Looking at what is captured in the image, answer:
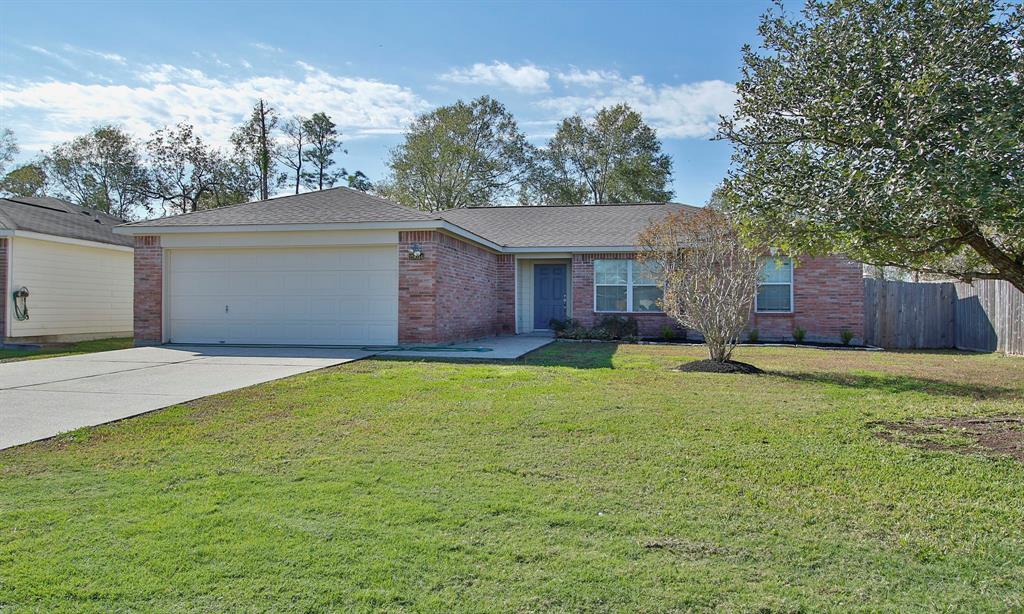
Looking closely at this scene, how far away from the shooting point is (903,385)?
8.30 metres

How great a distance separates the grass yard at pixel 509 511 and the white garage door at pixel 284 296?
21.8 ft

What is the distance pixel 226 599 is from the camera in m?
2.57

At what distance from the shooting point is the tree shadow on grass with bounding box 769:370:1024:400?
763 cm

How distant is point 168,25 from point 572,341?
10.5 m

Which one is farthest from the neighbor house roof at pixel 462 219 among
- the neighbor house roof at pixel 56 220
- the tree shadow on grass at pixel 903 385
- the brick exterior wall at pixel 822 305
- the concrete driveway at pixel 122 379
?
the tree shadow on grass at pixel 903 385

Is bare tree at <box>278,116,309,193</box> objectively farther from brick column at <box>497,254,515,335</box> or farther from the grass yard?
the grass yard

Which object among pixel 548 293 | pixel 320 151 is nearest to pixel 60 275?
pixel 548 293

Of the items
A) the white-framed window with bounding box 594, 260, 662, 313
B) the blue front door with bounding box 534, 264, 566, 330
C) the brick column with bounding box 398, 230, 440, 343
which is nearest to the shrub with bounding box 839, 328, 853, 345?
the white-framed window with bounding box 594, 260, 662, 313

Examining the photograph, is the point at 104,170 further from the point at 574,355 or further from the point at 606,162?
the point at 574,355

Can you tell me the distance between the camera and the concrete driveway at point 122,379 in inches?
233

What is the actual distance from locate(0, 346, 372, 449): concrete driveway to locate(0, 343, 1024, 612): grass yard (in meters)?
0.59

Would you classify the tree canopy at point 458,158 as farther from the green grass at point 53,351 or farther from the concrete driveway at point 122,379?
the concrete driveway at point 122,379

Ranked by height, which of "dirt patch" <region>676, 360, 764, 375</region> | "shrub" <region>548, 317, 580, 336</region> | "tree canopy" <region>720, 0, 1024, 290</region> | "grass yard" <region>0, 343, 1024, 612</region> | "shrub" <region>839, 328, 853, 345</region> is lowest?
"grass yard" <region>0, 343, 1024, 612</region>

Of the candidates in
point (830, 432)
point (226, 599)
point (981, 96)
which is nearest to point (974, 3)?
point (981, 96)
